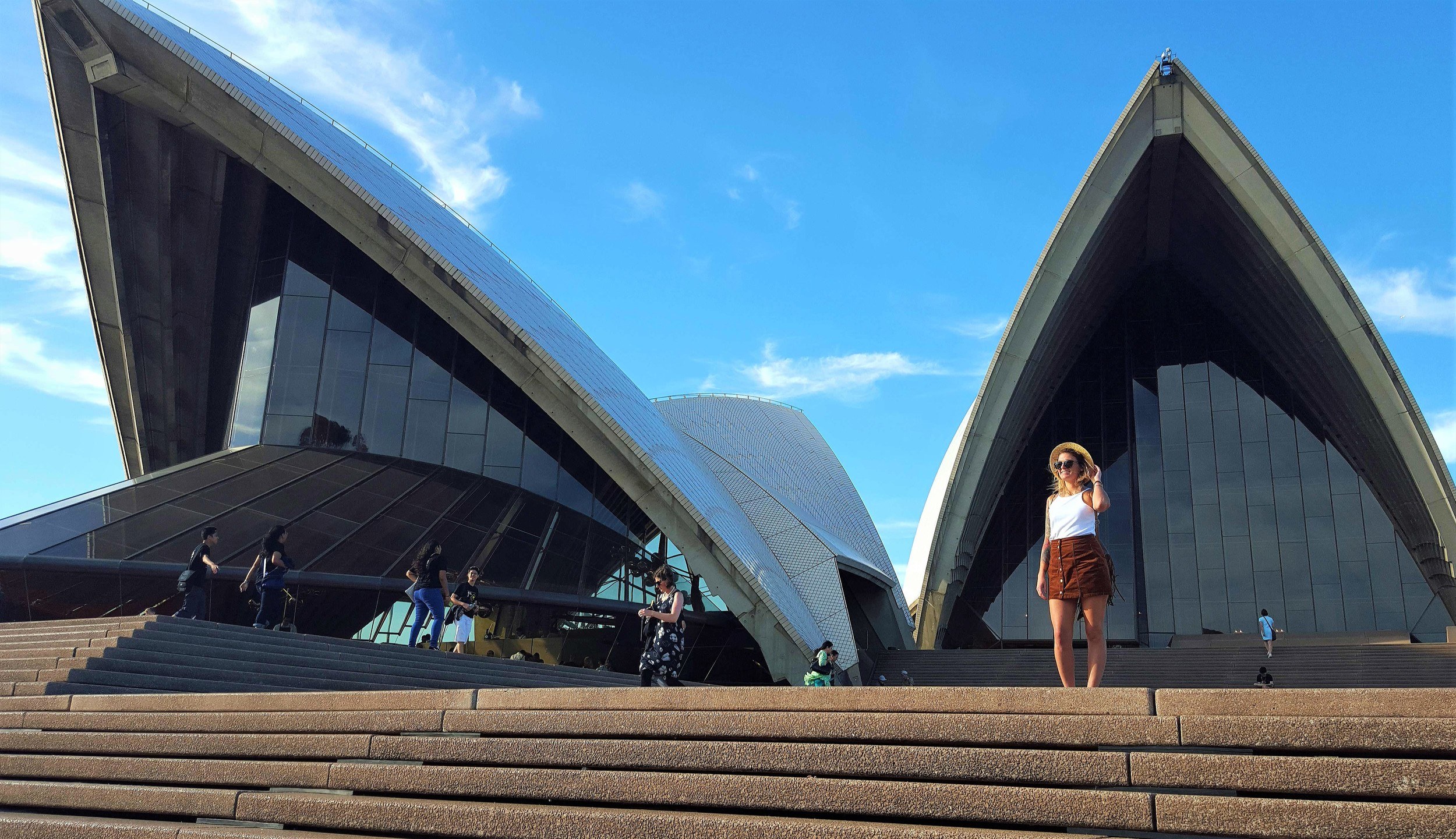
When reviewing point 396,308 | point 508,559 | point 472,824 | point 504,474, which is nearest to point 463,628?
point 508,559

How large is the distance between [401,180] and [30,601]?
40.4 ft

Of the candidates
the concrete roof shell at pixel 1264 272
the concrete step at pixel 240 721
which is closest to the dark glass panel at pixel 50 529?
the concrete step at pixel 240 721

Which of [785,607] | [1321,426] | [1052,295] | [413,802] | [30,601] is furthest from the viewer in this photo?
[1321,426]

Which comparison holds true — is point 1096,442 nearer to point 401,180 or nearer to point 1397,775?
point 401,180

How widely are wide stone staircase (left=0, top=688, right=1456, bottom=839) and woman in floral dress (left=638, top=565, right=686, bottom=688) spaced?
290 cm

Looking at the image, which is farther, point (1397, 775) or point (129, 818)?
point (129, 818)

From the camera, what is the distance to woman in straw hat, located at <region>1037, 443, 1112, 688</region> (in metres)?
5.45

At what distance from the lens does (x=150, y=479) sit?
811 inches

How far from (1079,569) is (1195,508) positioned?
26329 mm

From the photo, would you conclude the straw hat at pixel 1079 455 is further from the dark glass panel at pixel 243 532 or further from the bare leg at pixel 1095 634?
the dark glass panel at pixel 243 532

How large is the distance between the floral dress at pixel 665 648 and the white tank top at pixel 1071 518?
3.52 m

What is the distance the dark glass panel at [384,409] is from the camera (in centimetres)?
2361

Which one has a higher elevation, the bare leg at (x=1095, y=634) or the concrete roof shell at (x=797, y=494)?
the concrete roof shell at (x=797, y=494)

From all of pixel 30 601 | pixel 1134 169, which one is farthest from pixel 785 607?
pixel 1134 169
